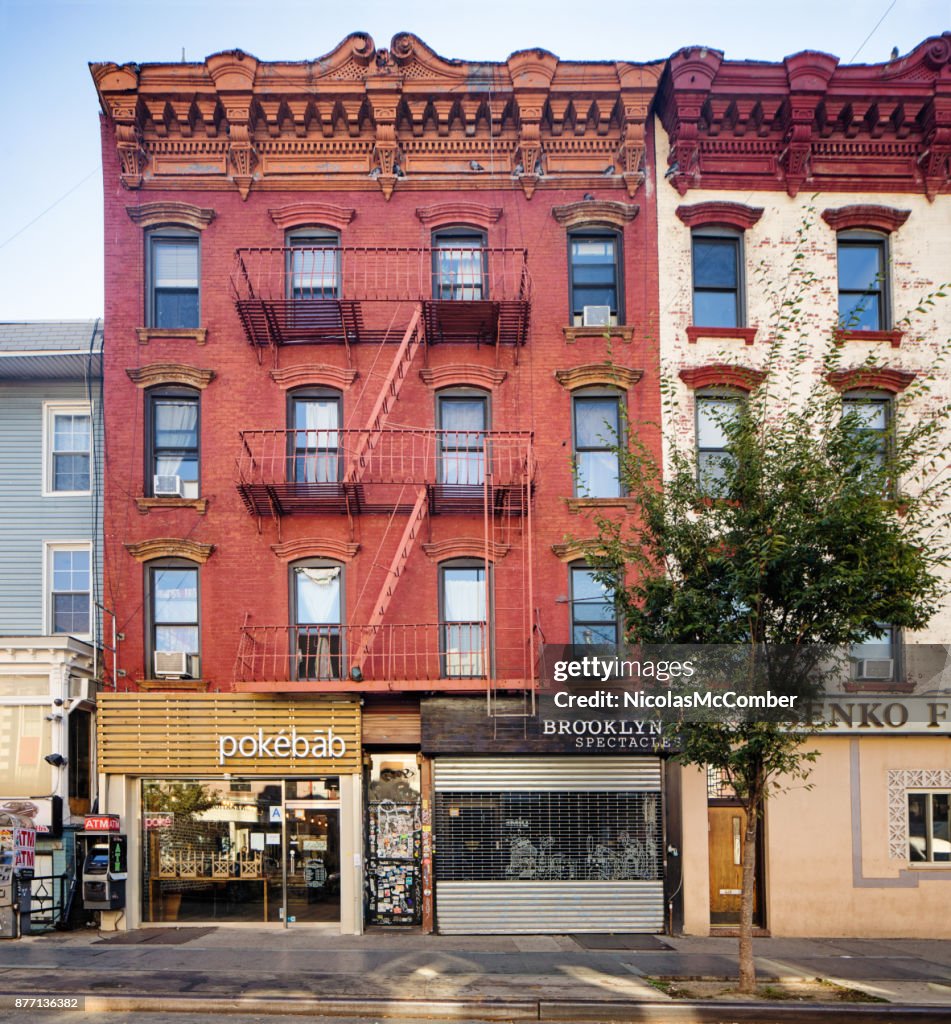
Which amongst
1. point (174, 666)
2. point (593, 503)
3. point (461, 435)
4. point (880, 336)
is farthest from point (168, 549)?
point (880, 336)

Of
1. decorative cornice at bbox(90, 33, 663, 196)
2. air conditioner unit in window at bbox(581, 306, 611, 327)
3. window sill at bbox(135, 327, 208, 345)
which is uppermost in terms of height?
decorative cornice at bbox(90, 33, 663, 196)

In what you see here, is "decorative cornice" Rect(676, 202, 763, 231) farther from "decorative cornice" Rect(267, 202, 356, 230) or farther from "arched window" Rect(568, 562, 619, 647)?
"arched window" Rect(568, 562, 619, 647)

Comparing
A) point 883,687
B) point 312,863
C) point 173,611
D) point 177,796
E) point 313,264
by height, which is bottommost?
point 312,863

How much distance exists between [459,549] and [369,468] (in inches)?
82.7

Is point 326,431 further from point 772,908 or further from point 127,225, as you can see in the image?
point 772,908

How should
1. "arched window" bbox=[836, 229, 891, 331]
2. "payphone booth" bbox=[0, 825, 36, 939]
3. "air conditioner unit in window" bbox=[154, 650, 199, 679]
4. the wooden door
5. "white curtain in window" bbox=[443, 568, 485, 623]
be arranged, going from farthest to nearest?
"arched window" bbox=[836, 229, 891, 331] → "white curtain in window" bbox=[443, 568, 485, 623] → the wooden door → "air conditioner unit in window" bbox=[154, 650, 199, 679] → "payphone booth" bbox=[0, 825, 36, 939]

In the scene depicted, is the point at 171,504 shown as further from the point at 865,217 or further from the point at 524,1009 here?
the point at 865,217

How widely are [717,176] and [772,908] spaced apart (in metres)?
13.0

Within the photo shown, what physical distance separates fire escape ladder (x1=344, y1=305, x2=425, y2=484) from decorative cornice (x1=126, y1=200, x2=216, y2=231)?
423 cm

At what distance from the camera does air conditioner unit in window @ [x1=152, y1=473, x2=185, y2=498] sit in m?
18.5

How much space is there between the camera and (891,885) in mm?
17984

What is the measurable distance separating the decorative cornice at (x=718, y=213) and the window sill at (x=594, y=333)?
92.8 inches

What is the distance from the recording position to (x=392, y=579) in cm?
1756

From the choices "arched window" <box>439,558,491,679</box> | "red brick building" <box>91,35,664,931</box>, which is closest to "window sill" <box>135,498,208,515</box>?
"red brick building" <box>91,35,664,931</box>
